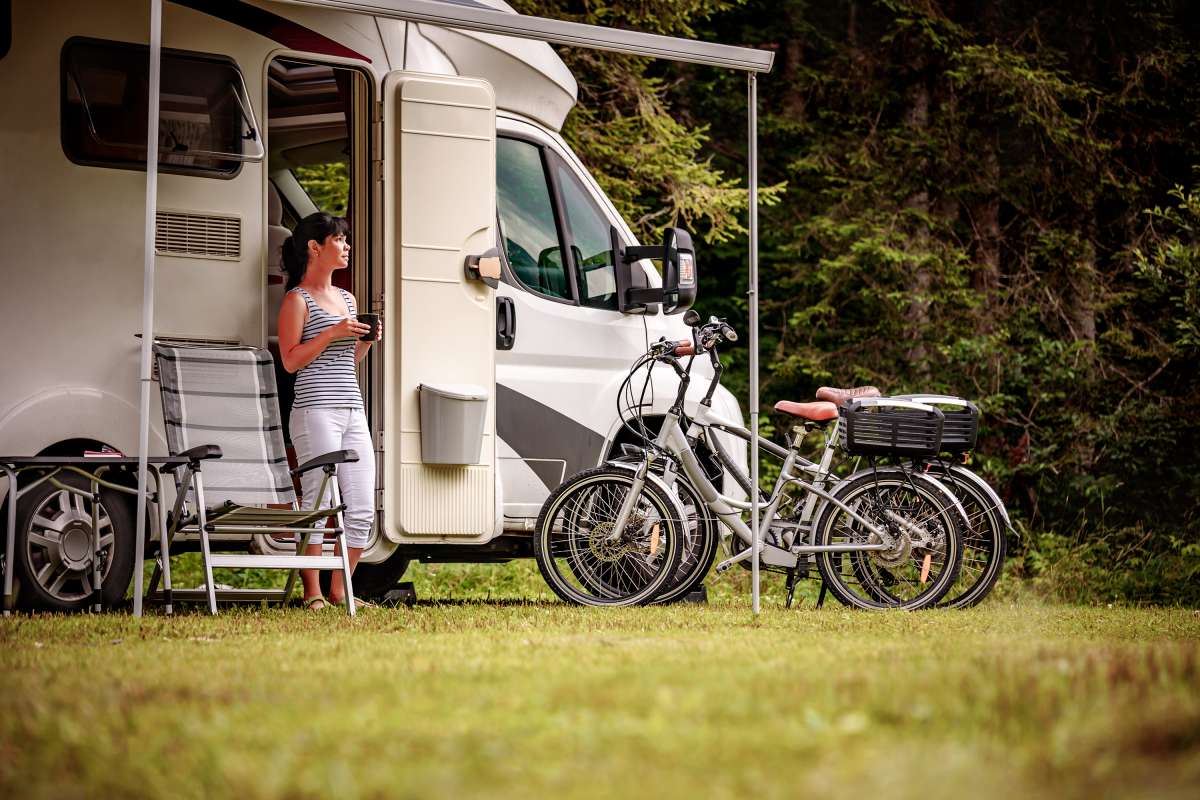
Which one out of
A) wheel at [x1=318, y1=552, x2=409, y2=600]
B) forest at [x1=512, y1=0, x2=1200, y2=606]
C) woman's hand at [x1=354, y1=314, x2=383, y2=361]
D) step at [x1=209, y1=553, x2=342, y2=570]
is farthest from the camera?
forest at [x1=512, y1=0, x2=1200, y2=606]

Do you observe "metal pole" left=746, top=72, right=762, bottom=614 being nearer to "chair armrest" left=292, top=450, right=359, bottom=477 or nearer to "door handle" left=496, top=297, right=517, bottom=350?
"door handle" left=496, top=297, right=517, bottom=350

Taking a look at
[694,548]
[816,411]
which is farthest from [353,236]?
[816,411]

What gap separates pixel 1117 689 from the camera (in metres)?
3.35

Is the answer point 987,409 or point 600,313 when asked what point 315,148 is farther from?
point 987,409

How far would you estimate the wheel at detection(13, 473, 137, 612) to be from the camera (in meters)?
6.05

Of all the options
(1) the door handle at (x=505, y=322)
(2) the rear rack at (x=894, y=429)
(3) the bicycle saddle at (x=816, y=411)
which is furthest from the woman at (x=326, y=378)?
(2) the rear rack at (x=894, y=429)

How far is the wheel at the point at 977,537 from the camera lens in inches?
270

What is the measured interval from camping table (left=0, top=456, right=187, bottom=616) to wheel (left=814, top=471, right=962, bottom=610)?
2819 millimetres

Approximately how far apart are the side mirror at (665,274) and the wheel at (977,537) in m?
1.44

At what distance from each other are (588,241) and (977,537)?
7.61ft

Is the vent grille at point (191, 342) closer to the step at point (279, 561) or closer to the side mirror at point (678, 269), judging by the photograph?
the step at point (279, 561)

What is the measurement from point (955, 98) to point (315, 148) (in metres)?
8.69

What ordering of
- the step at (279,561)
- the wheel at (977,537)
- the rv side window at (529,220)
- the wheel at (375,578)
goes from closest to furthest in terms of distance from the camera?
1. the step at (279,561)
2. the wheel at (977,537)
3. the rv side window at (529,220)
4. the wheel at (375,578)

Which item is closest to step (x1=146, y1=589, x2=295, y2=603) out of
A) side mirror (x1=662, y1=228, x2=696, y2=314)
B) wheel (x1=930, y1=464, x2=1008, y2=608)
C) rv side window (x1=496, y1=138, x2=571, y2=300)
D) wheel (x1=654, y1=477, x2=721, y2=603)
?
wheel (x1=654, y1=477, x2=721, y2=603)
